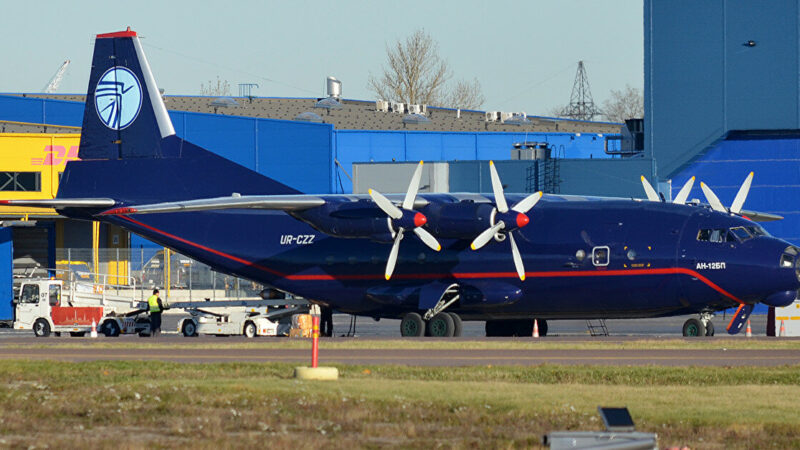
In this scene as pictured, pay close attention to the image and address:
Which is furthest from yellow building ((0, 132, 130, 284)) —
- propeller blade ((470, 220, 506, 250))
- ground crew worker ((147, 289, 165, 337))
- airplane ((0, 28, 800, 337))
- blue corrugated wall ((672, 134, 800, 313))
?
propeller blade ((470, 220, 506, 250))

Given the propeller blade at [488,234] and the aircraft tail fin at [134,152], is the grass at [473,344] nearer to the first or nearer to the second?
the propeller blade at [488,234]

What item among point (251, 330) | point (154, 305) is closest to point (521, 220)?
point (251, 330)

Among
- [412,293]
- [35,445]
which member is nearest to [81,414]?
[35,445]

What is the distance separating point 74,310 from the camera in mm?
41625

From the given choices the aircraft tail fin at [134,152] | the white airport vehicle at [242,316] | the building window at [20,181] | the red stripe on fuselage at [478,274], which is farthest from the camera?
the building window at [20,181]

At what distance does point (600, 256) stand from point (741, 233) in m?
4.05

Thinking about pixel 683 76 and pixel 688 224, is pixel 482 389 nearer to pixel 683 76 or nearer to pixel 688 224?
pixel 688 224

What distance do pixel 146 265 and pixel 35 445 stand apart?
47817mm

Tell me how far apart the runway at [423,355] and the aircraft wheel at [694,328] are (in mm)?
5769

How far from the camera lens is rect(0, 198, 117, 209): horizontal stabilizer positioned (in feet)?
119

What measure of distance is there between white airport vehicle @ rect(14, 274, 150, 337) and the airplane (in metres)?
4.31

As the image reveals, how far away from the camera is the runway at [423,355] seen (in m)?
24.2

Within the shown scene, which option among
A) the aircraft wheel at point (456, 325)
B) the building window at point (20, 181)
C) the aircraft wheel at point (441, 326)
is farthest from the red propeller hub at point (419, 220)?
the building window at point (20, 181)

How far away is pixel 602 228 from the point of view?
33594 mm
